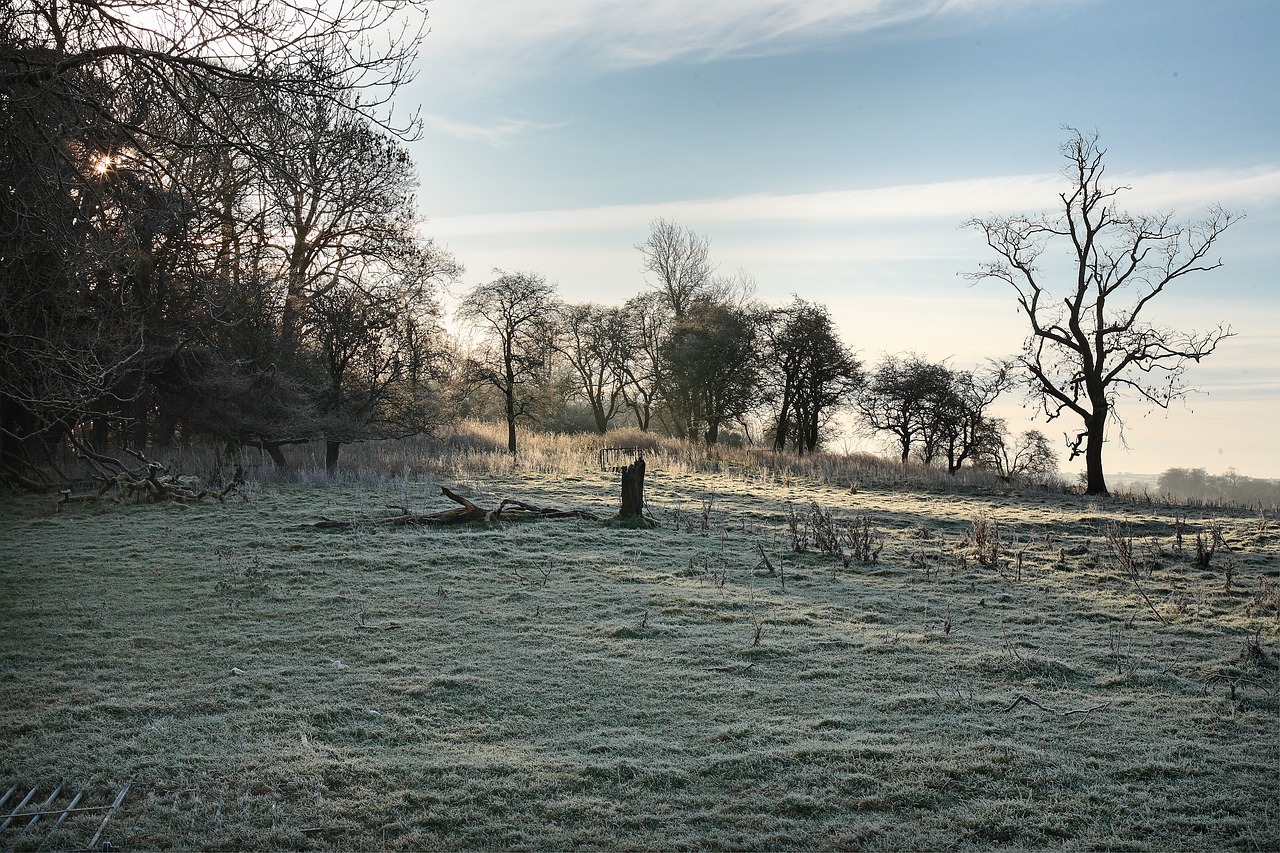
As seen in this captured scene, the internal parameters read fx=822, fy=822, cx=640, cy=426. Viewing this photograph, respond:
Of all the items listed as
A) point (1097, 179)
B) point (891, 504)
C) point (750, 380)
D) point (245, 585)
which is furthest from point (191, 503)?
point (1097, 179)

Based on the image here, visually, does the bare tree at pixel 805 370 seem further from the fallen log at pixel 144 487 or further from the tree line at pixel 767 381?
the fallen log at pixel 144 487

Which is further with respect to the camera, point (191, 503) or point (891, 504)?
point (891, 504)

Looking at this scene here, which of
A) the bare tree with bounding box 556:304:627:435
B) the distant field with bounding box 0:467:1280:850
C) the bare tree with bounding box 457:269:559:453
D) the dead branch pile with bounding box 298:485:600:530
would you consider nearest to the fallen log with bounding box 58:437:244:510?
the distant field with bounding box 0:467:1280:850

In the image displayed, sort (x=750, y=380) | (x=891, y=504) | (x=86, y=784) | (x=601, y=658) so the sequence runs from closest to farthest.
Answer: (x=86, y=784)
(x=601, y=658)
(x=891, y=504)
(x=750, y=380)

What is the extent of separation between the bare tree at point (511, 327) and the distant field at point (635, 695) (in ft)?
57.4

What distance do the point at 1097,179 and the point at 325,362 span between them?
870 inches

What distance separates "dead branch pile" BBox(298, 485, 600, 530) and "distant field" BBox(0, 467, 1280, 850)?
134 centimetres

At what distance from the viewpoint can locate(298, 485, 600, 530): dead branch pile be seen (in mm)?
11537

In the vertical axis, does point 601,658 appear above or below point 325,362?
below

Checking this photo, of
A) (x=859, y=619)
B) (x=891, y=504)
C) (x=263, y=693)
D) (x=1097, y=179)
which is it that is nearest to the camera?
(x=263, y=693)

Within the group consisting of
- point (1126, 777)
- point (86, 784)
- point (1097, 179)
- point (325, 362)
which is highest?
point (1097, 179)

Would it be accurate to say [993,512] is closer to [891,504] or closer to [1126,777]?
[891,504]

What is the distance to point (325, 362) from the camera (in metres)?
20.9

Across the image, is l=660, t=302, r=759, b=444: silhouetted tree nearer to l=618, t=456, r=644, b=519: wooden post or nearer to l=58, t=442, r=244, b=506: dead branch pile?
l=618, t=456, r=644, b=519: wooden post
